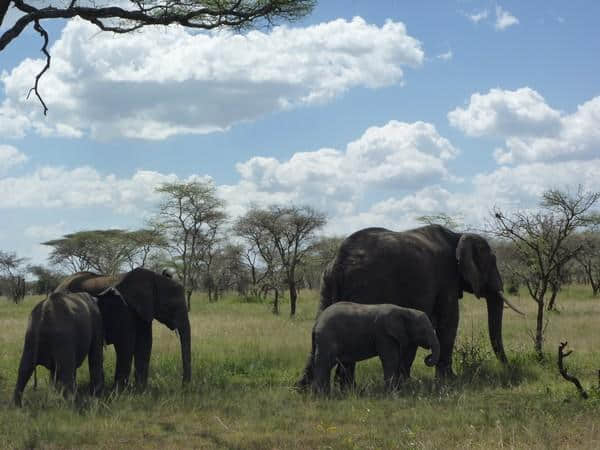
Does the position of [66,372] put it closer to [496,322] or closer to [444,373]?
[444,373]

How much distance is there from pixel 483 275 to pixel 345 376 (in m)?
3.24

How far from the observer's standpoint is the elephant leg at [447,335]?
37.1 ft

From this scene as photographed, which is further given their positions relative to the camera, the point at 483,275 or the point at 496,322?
the point at 496,322

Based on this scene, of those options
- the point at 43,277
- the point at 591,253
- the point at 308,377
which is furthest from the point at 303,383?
the point at 43,277

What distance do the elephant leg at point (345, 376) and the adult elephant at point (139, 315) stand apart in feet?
6.95

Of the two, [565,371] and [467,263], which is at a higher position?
[467,263]

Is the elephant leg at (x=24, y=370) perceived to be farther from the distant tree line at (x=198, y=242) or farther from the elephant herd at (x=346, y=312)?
the distant tree line at (x=198, y=242)

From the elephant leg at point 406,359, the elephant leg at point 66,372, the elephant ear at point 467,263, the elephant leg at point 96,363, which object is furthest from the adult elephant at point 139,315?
the elephant ear at point 467,263

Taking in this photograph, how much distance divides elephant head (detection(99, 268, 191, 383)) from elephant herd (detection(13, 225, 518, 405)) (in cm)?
1

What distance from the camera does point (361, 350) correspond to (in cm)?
978

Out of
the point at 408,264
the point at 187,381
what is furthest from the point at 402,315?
the point at 187,381

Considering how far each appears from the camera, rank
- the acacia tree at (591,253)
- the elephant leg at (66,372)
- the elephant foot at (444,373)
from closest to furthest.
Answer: the elephant leg at (66,372) < the elephant foot at (444,373) < the acacia tree at (591,253)

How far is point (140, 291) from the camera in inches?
424

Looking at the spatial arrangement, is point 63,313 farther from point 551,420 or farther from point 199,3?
point 199,3
